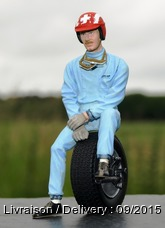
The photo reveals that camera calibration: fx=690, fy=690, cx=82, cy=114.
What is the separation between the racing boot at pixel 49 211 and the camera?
6.31 m

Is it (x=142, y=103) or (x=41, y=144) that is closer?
(x=41, y=144)

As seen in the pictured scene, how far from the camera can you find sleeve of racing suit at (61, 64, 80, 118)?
6406 mm

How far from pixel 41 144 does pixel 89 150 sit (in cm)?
451

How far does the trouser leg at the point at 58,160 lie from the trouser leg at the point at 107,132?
330mm

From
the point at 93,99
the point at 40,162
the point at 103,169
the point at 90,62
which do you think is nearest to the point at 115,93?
the point at 93,99

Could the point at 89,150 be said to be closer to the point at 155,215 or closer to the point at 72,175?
the point at 72,175

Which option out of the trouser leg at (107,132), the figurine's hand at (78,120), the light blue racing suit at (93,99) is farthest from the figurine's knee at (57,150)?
the trouser leg at (107,132)

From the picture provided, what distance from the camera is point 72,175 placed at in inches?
248

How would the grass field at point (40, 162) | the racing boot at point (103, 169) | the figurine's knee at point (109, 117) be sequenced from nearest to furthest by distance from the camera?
1. the racing boot at point (103, 169)
2. the figurine's knee at point (109, 117)
3. the grass field at point (40, 162)

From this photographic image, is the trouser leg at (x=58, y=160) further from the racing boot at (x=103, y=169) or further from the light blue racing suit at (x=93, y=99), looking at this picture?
the racing boot at (x=103, y=169)

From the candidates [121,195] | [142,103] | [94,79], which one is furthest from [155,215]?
[142,103]

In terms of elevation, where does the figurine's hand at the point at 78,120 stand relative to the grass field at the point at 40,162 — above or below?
above

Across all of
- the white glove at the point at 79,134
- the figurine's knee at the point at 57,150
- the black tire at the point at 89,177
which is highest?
the white glove at the point at 79,134

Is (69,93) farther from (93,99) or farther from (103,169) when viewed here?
(103,169)
